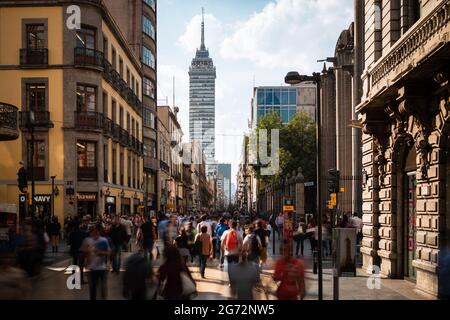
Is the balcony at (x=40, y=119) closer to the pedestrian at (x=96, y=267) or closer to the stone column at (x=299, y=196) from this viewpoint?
the stone column at (x=299, y=196)

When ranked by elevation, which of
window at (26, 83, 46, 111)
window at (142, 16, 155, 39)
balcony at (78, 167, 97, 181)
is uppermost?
window at (142, 16, 155, 39)

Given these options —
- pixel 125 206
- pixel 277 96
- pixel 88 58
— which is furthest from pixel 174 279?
pixel 277 96

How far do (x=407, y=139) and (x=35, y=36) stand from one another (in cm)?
2905

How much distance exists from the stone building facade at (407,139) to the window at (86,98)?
23557 mm

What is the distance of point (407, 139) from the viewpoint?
16.6 meters

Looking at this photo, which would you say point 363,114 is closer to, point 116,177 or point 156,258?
point 156,258

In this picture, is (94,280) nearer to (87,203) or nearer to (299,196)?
(87,203)

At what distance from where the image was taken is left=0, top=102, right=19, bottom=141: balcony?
22909mm

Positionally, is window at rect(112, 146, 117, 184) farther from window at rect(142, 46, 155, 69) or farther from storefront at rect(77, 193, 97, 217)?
window at rect(142, 46, 155, 69)

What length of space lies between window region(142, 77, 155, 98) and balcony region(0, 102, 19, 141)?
38.7m

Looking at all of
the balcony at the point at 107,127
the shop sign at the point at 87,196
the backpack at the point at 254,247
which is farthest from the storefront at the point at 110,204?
the backpack at the point at 254,247

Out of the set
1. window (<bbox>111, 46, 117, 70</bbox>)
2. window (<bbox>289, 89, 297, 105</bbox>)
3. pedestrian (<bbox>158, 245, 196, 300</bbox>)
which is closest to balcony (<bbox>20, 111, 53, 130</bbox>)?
window (<bbox>111, 46, 117, 70</bbox>)

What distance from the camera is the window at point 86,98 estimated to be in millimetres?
38969
